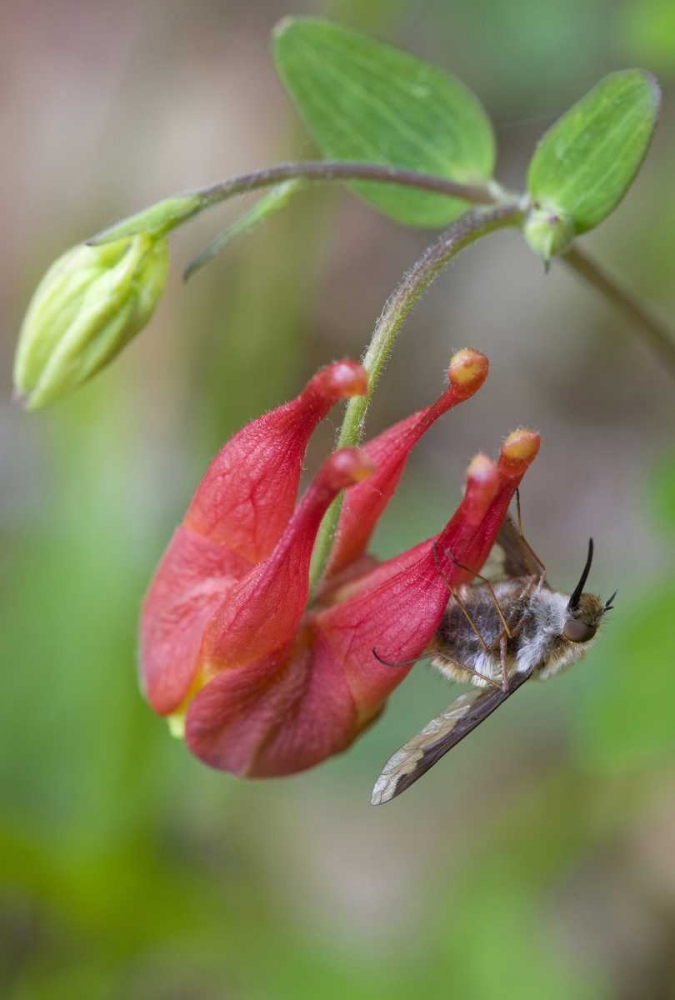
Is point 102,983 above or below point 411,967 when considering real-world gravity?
above

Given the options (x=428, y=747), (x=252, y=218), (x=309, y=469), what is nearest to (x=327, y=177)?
(x=252, y=218)

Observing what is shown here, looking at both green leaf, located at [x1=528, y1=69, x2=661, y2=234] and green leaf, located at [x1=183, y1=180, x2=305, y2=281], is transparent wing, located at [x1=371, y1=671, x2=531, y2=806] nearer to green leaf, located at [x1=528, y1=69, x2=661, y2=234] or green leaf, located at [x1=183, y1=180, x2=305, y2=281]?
green leaf, located at [x1=183, y1=180, x2=305, y2=281]

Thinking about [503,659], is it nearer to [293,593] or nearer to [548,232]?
[293,593]

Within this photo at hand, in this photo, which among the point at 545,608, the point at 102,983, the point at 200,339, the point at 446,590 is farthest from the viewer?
the point at 200,339

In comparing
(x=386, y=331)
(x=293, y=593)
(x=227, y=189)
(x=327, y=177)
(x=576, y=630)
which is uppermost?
(x=227, y=189)

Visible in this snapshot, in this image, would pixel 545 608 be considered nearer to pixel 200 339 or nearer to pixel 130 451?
pixel 130 451

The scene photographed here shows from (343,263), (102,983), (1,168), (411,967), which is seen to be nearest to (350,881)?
(411,967)
